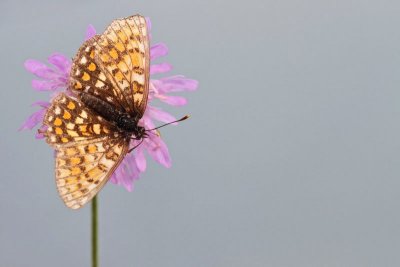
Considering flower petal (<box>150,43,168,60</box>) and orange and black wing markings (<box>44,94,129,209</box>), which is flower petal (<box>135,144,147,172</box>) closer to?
orange and black wing markings (<box>44,94,129,209</box>)

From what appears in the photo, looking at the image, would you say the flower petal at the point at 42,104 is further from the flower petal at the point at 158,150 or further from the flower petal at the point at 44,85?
the flower petal at the point at 158,150

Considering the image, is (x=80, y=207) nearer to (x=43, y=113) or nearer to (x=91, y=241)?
(x=91, y=241)

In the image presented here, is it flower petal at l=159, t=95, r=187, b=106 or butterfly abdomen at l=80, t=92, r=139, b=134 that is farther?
flower petal at l=159, t=95, r=187, b=106

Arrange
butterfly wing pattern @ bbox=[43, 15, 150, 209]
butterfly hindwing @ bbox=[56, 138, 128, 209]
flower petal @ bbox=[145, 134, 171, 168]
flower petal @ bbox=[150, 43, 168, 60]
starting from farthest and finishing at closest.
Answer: flower petal @ bbox=[150, 43, 168, 60]
flower petal @ bbox=[145, 134, 171, 168]
butterfly wing pattern @ bbox=[43, 15, 150, 209]
butterfly hindwing @ bbox=[56, 138, 128, 209]

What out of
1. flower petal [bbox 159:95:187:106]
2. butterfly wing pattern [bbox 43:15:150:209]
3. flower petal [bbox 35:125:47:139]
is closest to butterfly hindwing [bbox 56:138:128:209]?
butterfly wing pattern [bbox 43:15:150:209]

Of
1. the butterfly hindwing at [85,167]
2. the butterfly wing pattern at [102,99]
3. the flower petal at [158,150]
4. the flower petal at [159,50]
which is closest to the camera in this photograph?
the butterfly hindwing at [85,167]

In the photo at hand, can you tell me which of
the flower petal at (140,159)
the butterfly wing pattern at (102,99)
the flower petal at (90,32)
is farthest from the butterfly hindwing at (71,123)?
the flower petal at (90,32)

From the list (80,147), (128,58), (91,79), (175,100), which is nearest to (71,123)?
(80,147)

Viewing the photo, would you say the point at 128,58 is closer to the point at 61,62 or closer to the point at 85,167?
the point at 61,62
